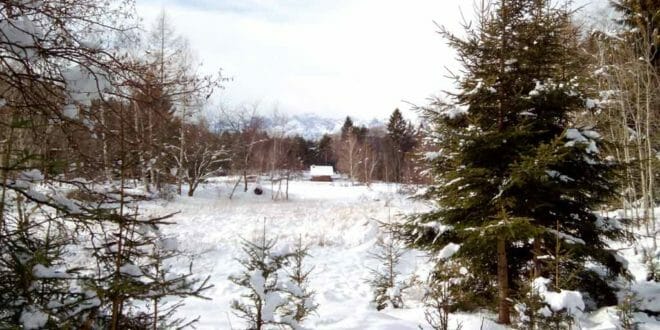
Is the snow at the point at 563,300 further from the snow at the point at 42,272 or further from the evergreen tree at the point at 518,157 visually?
the snow at the point at 42,272

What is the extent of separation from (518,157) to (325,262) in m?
6.15

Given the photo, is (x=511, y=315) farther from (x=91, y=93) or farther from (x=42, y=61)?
(x=42, y=61)

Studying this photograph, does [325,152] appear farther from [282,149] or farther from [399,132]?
[282,149]

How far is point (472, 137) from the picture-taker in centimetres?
469

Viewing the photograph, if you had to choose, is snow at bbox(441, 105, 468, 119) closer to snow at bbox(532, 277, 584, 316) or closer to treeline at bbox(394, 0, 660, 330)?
treeline at bbox(394, 0, 660, 330)

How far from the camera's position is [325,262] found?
971 cm

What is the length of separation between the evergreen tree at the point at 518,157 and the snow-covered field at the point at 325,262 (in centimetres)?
84

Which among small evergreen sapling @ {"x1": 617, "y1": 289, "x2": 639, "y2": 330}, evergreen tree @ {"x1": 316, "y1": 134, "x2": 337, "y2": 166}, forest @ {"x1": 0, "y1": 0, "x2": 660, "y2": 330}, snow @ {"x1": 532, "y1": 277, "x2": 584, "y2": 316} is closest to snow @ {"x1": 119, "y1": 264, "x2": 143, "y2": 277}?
forest @ {"x1": 0, "y1": 0, "x2": 660, "y2": 330}

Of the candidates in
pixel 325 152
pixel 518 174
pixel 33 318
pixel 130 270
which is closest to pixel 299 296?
pixel 130 270

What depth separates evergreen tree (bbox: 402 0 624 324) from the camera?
4.66 metres

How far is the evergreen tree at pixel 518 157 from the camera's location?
4.66 metres

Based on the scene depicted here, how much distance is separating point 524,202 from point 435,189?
1164mm

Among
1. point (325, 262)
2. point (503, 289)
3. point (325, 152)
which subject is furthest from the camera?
point (325, 152)

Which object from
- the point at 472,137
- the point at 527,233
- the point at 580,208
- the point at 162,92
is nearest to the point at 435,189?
the point at 472,137
